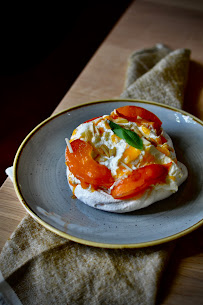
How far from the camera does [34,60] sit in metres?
2.77

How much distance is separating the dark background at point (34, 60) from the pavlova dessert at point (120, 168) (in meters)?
1.05

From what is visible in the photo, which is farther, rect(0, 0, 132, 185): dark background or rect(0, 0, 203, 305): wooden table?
rect(0, 0, 132, 185): dark background

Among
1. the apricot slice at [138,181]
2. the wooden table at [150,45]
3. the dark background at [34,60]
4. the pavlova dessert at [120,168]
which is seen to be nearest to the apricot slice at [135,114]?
the pavlova dessert at [120,168]

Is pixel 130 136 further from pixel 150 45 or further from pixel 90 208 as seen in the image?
pixel 150 45

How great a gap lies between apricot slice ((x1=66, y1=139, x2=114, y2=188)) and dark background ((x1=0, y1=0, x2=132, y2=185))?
3.43ft

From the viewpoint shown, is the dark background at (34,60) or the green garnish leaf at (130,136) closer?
the green garnish leaf at (130,136)

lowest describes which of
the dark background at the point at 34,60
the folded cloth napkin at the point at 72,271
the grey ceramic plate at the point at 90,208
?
the dark background at the point at 34,60

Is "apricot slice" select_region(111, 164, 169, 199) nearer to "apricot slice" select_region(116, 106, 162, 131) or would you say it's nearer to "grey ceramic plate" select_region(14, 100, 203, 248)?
"grey ceramic plate" select_region(14, 100, 203, 248)

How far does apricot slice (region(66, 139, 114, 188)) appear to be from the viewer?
87 centimetres

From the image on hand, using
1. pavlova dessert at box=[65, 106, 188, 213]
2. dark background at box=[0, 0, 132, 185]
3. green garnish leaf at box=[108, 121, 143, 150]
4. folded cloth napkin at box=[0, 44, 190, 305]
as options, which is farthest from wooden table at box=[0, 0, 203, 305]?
dark background at box=[0, 0, 132, 185]

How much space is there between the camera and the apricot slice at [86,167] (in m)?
0.87

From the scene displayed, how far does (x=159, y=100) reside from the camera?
4.34ft

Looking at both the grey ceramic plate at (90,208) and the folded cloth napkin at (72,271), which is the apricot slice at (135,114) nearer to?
the grey ceramic plate at (90,208)

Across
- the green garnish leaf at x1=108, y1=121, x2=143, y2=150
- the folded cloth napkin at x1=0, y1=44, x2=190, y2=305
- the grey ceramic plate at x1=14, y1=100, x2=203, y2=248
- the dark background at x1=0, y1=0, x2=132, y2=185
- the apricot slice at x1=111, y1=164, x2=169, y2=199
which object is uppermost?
the green garnish leaf at x1=108, y1=121, x2=143, y2=150
